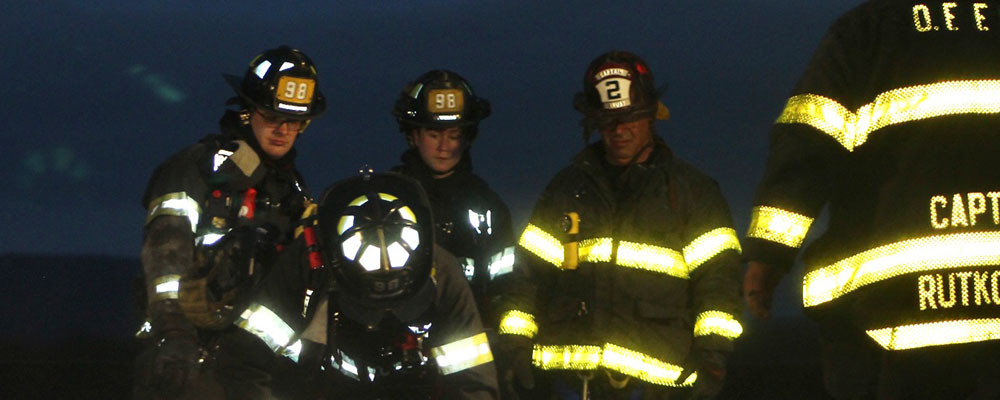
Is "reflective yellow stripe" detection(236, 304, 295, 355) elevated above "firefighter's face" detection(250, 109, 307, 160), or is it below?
below

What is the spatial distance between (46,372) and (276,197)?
8.01m

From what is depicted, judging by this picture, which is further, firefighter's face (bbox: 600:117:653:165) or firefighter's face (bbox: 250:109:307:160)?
firefighter's face (bbox: 250:109:307:160)

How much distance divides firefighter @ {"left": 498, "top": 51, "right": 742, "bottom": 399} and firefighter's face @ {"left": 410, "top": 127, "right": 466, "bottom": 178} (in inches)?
44.0

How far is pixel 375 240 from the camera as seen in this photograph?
6.21 meters

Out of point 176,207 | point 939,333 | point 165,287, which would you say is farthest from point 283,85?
point 939,333

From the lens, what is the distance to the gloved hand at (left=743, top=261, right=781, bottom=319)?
447 centimetres

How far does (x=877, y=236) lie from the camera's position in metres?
4.21

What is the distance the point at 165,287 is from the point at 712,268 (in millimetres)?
2773

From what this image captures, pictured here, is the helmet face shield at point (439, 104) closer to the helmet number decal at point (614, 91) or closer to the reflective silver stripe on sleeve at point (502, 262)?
the reflective silver stripe on sleeve at point (502, 262)

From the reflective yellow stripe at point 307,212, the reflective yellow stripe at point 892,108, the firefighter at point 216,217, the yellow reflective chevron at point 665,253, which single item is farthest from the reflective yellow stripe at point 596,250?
the reflective yellow stripe at point 892,108

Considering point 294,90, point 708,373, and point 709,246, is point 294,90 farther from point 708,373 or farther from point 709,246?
point 708,373

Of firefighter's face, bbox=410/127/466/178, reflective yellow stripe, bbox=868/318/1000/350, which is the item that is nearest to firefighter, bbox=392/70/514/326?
firefighter's face, bbox=410/127/466/178

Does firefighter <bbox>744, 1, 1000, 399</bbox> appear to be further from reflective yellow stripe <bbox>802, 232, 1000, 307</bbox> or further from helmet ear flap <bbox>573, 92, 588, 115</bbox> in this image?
helmet ear flap <bbox>573, 92, 588, 115</bbox>

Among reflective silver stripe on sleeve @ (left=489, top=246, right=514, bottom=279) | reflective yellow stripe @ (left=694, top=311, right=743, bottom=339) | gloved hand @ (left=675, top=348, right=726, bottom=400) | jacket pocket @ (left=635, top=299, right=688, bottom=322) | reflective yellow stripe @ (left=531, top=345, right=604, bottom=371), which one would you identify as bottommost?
gloved hand @ (left=675, top=348, right=726, bottom=400)
